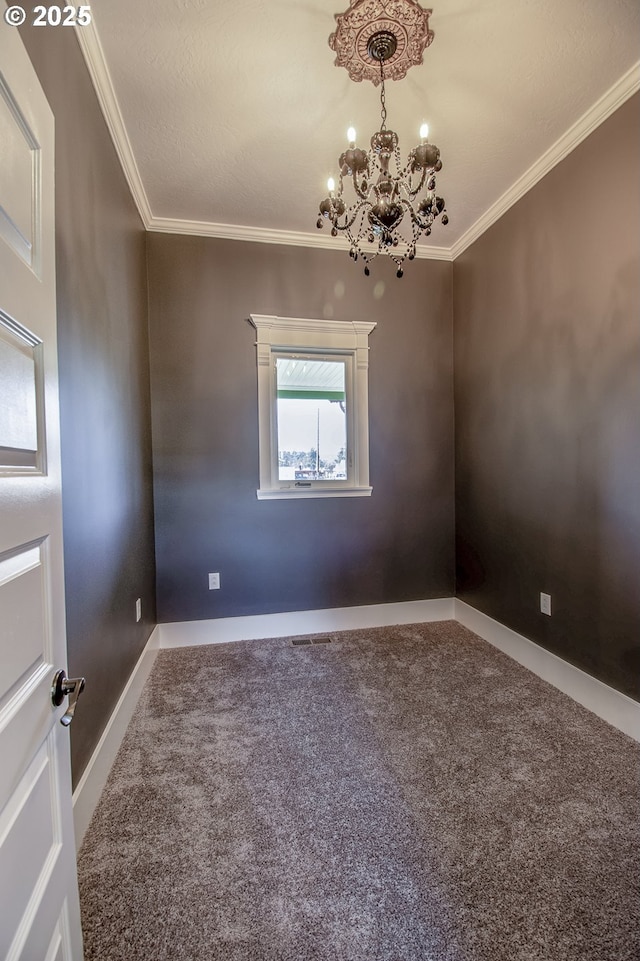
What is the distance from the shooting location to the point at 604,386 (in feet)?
6.47

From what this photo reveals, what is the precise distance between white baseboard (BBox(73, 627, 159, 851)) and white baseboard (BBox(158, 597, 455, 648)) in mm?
472

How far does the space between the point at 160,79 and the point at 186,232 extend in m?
1.07

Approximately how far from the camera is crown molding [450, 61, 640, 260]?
5.85ft

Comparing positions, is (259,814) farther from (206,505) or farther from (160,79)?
(160,79)

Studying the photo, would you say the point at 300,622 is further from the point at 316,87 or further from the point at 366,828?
the point at 316,87

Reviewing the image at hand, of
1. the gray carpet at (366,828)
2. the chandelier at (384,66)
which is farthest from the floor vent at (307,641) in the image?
the chandelier at (384,66)

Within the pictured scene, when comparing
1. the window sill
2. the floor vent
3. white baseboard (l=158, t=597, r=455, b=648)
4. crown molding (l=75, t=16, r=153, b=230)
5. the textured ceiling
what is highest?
the textured ceiling

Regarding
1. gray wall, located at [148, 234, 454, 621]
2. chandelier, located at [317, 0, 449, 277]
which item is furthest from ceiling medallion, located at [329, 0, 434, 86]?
gray wall, located at [148, 234, 454, 621]

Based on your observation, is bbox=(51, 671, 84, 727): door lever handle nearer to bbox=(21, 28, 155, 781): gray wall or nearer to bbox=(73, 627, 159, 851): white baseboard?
bbox=(21, 28, 155, 781): gray wall

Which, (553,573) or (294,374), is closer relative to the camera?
(553,573)

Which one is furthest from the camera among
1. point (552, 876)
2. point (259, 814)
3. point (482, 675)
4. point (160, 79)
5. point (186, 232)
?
point (186, 232)

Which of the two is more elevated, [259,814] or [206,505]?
[206,505]

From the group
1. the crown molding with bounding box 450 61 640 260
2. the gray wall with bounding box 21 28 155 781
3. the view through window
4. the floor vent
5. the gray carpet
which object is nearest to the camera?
the gray carpet

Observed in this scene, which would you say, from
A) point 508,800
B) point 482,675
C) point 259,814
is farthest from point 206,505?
point 508,800
